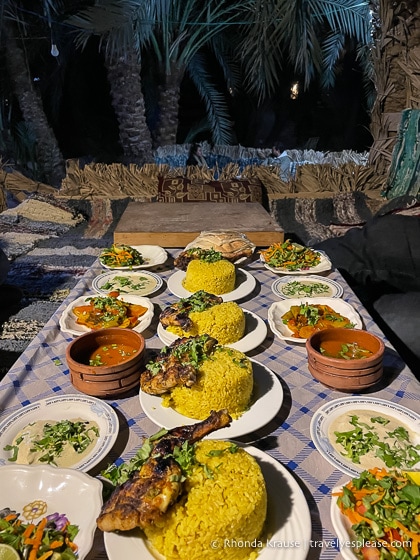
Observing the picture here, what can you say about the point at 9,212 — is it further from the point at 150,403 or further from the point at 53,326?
the point at 150,403

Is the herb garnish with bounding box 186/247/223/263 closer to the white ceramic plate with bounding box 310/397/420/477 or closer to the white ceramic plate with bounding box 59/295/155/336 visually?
the white ceramic plate with bounding box 59/295/155/336

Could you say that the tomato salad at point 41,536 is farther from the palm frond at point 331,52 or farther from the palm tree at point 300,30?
the palm frond at point 331,52

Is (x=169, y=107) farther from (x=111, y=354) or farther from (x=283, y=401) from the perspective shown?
(x=283, y=401)

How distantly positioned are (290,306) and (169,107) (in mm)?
7403

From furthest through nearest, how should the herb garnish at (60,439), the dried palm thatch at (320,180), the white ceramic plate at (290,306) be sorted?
the dried palm thatch at (320,180), the white ceramic plate at (290,306), the herb garnish at (60,439)

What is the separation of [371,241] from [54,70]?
8.17 metres

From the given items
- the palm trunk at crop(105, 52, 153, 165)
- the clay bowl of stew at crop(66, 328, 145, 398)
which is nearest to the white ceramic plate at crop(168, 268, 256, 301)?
the clay bowl of stew at crop(66, 328, 145, 398)

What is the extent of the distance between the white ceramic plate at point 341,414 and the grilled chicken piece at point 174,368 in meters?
0.36

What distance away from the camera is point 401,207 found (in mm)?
3387

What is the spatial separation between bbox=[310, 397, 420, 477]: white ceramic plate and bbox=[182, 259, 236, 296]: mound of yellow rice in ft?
2.77

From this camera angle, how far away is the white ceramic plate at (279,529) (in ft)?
2.78

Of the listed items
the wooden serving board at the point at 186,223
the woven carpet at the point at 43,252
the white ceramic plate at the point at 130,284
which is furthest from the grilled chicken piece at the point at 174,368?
the wooden serving board at the point at 186,223

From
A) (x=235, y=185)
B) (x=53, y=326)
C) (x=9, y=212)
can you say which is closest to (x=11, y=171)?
(x=9, y=212)

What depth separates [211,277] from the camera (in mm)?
1971
